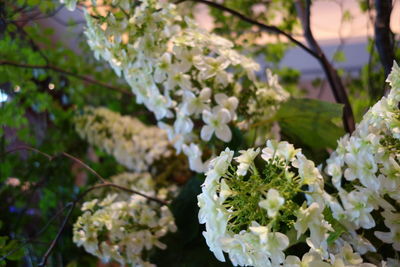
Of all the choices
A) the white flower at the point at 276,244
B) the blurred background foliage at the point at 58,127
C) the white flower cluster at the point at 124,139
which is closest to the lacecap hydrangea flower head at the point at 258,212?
the white flower at the point at 276,244

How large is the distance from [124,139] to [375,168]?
699 millimetres

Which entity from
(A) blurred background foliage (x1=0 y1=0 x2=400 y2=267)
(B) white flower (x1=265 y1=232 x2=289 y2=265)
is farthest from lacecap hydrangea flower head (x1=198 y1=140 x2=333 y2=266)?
(A) blurred background foliage (x1=0 y1=0 x2=400 y2=267)

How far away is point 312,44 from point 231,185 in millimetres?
318

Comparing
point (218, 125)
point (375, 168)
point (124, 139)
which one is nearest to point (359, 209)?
point (375, 168)

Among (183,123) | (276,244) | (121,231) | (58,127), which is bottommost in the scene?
(58,127)

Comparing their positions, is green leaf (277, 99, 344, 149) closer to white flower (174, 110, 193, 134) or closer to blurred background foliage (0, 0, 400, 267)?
blurred background foliage (0, 0, 400, 267)

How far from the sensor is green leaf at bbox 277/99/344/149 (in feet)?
1.98

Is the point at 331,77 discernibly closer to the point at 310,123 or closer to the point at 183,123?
the point at 310,123

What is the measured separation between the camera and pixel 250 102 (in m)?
0.67

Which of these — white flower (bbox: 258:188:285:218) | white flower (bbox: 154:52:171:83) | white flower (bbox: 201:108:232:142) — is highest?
white flower (bbox: 258:188:285:218)

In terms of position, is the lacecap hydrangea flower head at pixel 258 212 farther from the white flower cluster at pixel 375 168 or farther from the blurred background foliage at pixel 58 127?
the blurred background foliage at pixel 58 127

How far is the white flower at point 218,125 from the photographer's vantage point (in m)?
0.58

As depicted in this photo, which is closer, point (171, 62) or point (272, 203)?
point (272, 203)

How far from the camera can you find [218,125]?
58 centimetres
